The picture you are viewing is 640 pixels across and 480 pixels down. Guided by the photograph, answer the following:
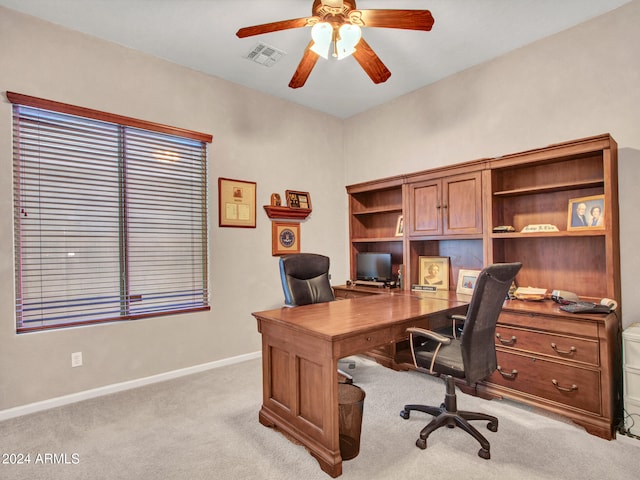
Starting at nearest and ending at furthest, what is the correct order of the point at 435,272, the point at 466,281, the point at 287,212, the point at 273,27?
the point at 273,27 → the point at 466,281 → the point at 435,272 → the point at 287,212

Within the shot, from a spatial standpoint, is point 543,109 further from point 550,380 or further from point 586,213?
point 550,380

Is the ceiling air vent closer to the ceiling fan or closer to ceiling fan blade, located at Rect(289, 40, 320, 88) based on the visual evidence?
ceiling fan blade, located at Rect(289, 40, 320, 88)

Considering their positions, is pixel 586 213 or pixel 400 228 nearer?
pixel 586 213

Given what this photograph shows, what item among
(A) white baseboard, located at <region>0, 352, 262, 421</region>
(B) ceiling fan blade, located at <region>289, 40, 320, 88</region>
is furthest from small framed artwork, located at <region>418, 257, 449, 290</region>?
(B) ceiling fan blade, located at <region>289, 40, 320, 88</region>

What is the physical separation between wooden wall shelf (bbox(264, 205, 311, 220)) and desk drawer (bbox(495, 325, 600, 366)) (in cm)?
252

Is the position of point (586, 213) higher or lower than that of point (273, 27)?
lower

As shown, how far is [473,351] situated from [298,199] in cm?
286

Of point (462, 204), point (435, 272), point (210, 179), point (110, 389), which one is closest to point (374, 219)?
point (435, 272)

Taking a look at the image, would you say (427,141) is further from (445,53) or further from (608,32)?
(608,32)

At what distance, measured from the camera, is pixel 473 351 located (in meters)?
2.03

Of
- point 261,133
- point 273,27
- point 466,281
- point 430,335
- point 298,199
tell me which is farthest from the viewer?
point 298,199

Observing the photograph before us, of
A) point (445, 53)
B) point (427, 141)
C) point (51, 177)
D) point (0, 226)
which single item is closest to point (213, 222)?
point (51, 177)

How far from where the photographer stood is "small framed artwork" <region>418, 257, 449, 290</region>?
3.69 meters

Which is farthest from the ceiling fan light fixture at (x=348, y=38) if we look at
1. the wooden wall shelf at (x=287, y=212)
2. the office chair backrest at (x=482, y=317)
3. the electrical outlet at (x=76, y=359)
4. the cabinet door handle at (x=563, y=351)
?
the electrical outlet at (x=76, y=359)
